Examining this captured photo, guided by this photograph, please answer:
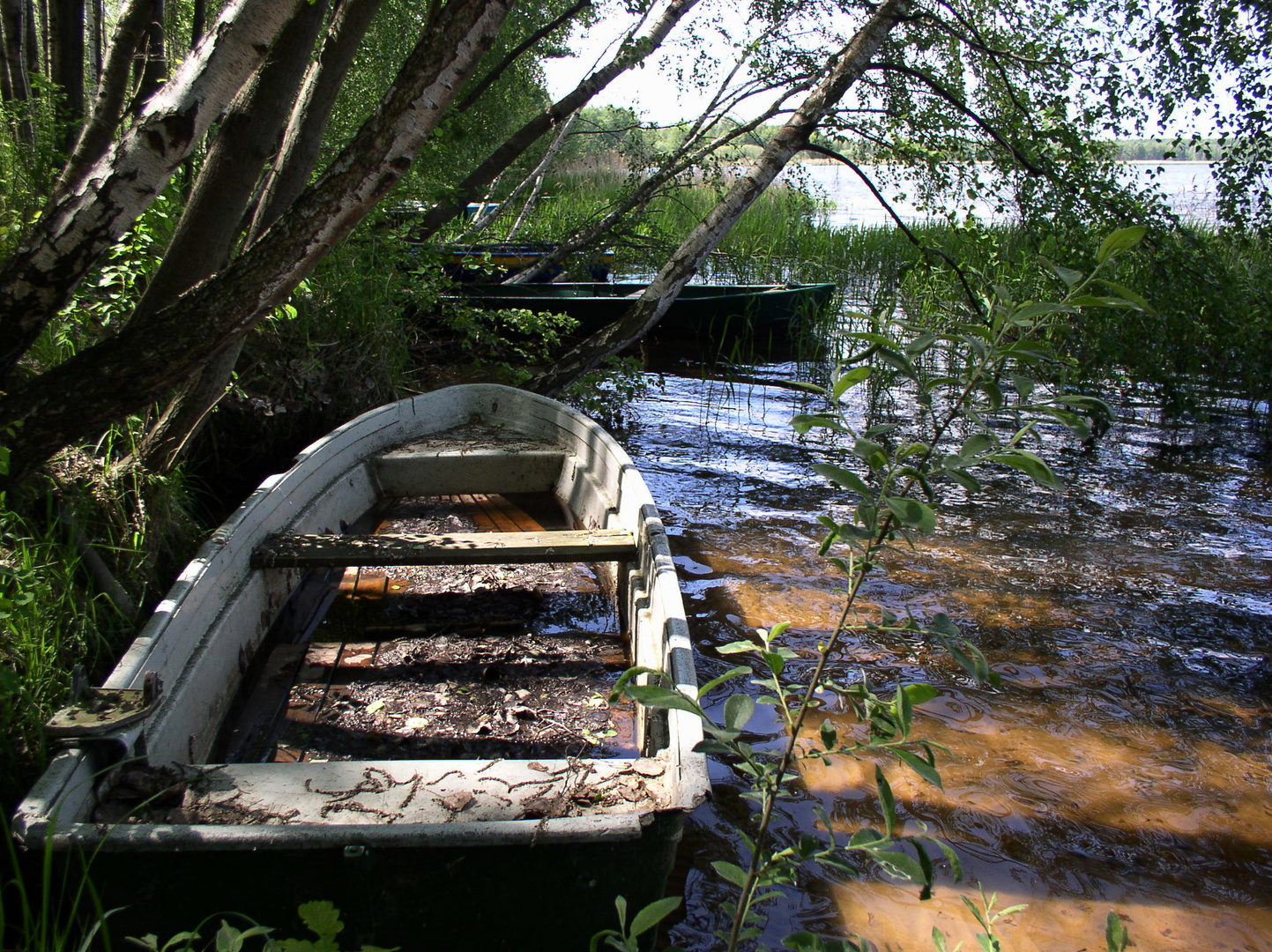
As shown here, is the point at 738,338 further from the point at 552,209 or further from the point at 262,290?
the point at 262,290

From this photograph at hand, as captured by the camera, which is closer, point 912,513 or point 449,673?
point 912,513

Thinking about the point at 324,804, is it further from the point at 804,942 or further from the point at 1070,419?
the point at 1070,419

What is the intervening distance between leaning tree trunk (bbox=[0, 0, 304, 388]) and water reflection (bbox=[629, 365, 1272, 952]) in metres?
2.31

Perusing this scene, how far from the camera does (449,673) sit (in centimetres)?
281

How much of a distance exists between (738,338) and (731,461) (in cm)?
305

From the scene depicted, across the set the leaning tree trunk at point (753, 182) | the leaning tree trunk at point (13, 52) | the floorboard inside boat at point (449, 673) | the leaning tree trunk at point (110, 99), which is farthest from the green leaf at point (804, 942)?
the leaning tree trunk at point (13, 52)

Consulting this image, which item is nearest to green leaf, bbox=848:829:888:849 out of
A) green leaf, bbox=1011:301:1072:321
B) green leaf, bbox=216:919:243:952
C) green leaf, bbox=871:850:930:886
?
green leaf, bbox=871:850:930:886

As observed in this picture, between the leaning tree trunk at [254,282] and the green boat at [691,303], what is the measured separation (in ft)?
17.6

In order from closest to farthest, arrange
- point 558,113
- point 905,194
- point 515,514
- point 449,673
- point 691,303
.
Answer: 1. point 449,673
2. point 515,514
3. point 905,194
4. point 558,113
5. point 691,303

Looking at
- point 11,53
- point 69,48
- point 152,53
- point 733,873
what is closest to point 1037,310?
point 733,873

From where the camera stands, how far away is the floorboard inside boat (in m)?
2.43

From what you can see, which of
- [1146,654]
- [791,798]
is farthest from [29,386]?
[1146,654]

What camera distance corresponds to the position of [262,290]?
2490 mm

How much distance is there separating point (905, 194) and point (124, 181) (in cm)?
516
